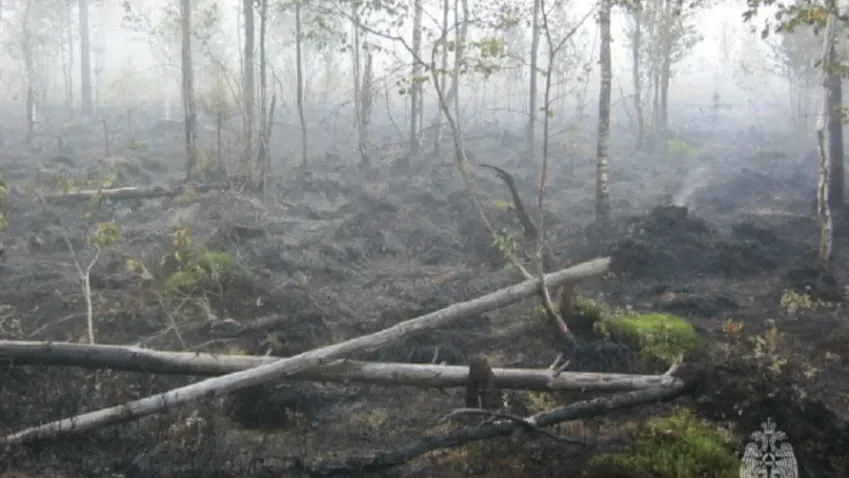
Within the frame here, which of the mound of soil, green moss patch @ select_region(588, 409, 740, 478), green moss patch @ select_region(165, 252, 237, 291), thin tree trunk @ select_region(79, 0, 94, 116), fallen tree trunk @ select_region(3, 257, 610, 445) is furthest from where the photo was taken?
thin tree trunk @ select_region(79, 0, 94, 116)

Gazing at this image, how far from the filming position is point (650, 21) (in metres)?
32.0

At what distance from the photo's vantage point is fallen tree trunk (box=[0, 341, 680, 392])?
24.9 ft

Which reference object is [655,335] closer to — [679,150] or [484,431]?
[484,431]


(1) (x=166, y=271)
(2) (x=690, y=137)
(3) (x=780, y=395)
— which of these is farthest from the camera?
(2) (x=690, y=137)

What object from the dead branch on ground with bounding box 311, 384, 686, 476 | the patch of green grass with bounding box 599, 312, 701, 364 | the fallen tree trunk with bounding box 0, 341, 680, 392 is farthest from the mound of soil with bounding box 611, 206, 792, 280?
the dead branch on ground with bounding box 311, 384, 686, 476

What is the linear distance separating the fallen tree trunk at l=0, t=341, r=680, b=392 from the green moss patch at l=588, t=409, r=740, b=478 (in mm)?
1311

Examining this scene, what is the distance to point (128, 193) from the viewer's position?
17.9 m

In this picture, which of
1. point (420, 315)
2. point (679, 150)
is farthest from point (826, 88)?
point (679, 150)

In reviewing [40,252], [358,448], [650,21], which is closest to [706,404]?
[358,448]

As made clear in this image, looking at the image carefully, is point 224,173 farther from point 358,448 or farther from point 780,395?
point 780,395

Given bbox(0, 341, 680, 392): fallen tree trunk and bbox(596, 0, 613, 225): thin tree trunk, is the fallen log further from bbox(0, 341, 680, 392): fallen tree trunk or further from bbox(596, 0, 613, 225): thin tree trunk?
bbox(0, 341, 680, 392): fallen tree trunk

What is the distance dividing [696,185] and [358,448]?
20819mm

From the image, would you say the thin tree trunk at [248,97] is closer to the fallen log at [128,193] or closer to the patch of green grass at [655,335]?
the fallen log at [128,193]

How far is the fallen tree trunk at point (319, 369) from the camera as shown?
7602 mm
